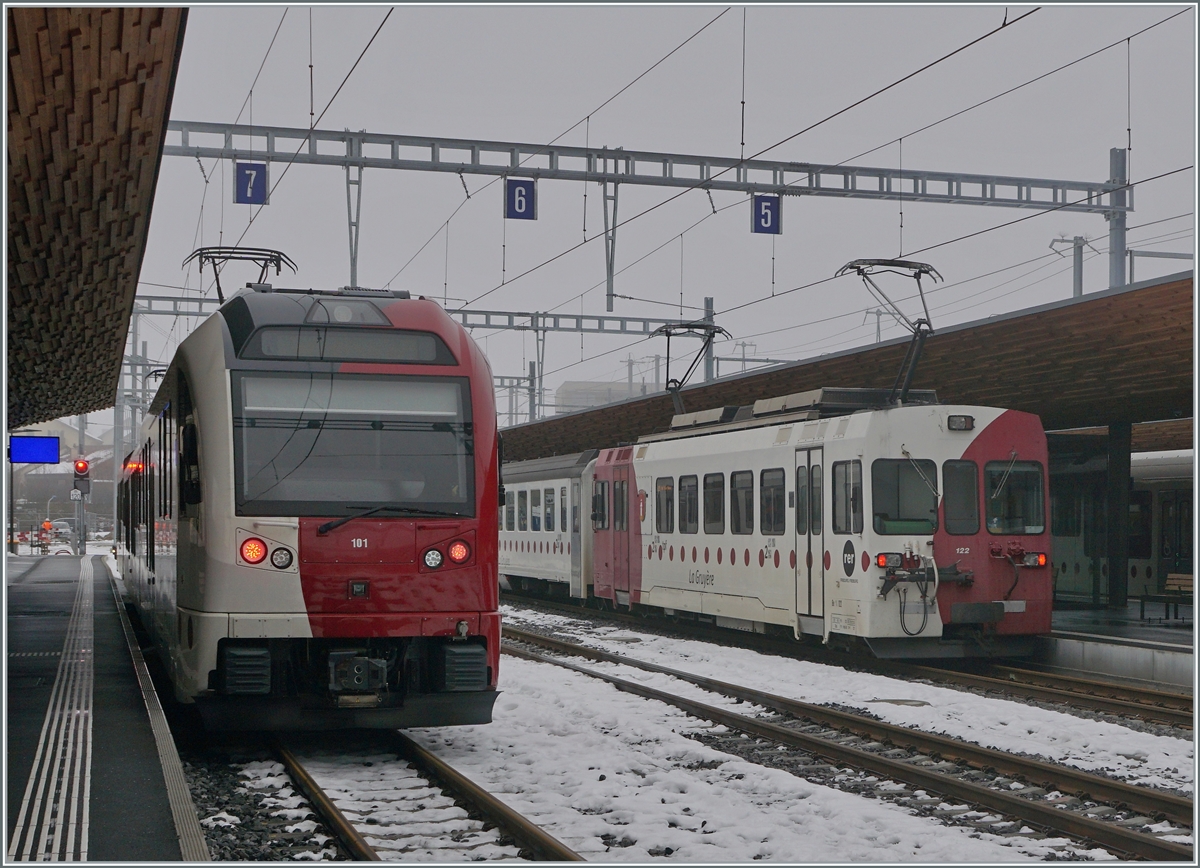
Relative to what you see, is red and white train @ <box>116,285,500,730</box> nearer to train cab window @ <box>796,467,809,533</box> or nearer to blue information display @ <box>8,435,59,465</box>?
train cab window @ <box>796,467,809,533</box>

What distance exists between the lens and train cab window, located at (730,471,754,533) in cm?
1694

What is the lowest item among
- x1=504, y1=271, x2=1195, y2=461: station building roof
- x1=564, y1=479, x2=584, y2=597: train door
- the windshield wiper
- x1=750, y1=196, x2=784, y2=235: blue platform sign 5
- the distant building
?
x1=564, y1=479, x2=584, y2=597: train door

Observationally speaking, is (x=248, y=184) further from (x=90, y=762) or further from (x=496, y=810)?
(x=496, y=810)

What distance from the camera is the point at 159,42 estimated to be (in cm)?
691

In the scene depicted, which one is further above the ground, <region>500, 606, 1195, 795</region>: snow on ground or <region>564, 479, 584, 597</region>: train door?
<region>564, 479, 584, 597</region>: train door

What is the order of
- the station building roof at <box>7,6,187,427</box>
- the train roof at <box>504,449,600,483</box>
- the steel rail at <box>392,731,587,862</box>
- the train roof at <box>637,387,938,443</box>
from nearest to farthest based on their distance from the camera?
the steel rail at <box>392,731,587,862</box>
the station building roof at <box>7,6,187,427</box>
the train roof at <box>637,387,938,443</box>
the train roof at <box>504,449,600,483</box>

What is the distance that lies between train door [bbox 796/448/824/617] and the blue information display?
50.0 ft

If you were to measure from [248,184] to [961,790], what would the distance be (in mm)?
14268

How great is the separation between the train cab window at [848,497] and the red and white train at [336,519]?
6.28 meters

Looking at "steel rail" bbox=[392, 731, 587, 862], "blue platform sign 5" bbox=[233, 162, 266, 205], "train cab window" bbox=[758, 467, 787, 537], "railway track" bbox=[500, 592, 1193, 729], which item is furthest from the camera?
"blue platform sign 5" bbox=[233, 162, 266, 205]

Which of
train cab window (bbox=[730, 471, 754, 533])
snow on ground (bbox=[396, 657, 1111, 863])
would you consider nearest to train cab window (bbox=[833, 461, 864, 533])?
train cab window (bbox=[730, 471, 754, 533])

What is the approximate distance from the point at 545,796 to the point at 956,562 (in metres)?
7.94

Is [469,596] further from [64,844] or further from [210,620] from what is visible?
[64,844]

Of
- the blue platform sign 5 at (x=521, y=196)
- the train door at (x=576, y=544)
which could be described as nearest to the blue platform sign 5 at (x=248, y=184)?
the blue platform sign 5 at (x=521, y=196)
